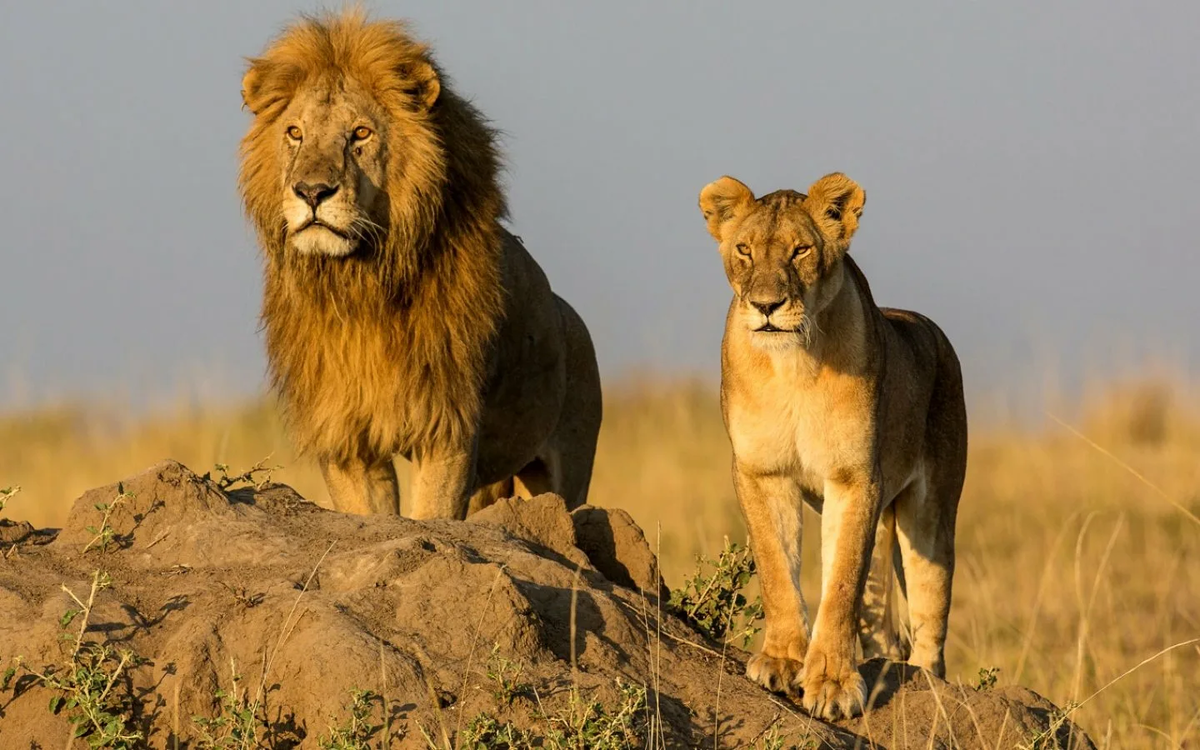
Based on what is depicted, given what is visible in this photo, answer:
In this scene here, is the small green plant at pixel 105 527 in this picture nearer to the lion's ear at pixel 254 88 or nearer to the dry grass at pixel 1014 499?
the lion's ear at pixel 254 88

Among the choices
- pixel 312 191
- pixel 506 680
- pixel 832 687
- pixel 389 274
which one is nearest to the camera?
pixel 506 680

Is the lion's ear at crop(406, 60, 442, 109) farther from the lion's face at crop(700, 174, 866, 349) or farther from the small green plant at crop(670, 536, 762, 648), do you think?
the small green plant at crop(670, 536, 762, 648)

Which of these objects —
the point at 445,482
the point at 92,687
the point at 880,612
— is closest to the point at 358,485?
the point at 445,482

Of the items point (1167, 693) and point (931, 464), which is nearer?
point (931, 464)

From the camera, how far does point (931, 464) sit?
6.67 metres

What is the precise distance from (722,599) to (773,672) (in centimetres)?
63

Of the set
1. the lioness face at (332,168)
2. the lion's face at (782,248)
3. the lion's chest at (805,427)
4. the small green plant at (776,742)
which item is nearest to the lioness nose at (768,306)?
the lion's face at (782,248)

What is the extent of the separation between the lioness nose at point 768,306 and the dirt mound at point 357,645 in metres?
0.90

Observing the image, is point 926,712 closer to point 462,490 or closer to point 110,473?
point 462,490

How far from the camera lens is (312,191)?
21.1 feet

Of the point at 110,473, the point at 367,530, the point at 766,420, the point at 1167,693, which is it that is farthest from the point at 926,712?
the point at 110,473

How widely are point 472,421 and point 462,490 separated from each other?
27 cm

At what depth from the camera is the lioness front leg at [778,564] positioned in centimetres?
515

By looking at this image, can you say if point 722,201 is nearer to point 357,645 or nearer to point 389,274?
point 389,274
